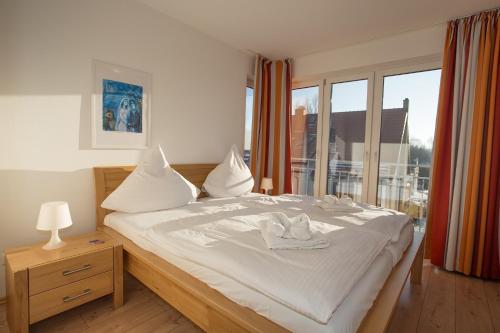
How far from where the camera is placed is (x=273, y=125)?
4312 millimetres

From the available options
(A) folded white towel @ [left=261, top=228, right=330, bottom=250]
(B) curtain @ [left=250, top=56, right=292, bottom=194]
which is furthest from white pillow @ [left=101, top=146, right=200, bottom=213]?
(B) curtain @ [left=250, top=56, right=292, bottom=194]

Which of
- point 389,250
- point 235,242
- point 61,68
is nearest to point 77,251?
point 235,242

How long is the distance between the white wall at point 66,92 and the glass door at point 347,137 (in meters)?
2.12

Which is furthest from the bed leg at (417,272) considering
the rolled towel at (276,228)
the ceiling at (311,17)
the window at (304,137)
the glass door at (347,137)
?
the ceiling at (311,17)

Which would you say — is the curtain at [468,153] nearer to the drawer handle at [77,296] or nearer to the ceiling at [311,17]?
the ceiling at [311,17]

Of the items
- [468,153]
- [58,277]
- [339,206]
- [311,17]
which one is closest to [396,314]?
[339,206]

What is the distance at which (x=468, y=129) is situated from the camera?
9.14 feet

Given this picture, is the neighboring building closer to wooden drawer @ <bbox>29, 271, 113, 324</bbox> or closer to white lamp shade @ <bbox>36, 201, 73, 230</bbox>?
wooden drawer @ <bbox>29, 271, 113, 324</bbox>

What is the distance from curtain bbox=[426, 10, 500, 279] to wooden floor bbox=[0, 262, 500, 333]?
434 mm

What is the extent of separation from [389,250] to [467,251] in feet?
5.62

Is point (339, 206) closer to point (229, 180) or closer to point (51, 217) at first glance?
point (229, 180)

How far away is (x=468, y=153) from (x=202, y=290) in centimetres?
298

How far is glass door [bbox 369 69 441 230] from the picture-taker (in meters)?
3.28

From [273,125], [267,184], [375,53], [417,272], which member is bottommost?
[417,272]
